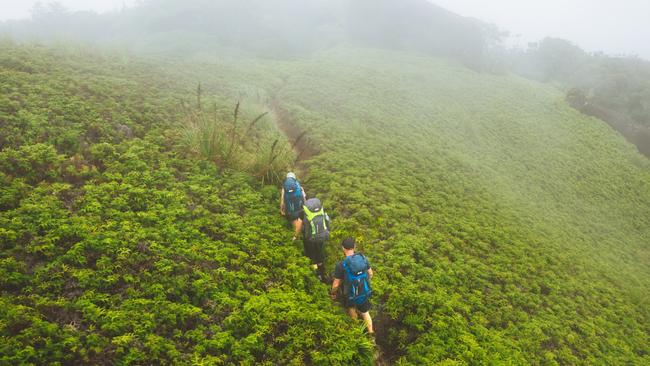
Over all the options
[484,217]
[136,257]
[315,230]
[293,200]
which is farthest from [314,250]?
[484,217]

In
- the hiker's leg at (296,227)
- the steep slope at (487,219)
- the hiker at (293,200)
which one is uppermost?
the hiker at (293,200)

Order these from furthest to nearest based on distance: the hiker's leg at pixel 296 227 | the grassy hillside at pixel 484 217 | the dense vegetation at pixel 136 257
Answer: the hiker's leg at pixel 296 227, the grassy hillside at pixel 484 217, the dense vegetation at pixel 136 257

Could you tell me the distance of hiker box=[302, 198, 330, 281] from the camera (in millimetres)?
8633

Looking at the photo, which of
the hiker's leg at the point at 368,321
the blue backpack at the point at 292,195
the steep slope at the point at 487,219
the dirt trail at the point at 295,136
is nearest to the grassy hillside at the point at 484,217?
the steep slope at the point at 487,219

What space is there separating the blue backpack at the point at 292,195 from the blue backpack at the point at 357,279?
2866 millimetres

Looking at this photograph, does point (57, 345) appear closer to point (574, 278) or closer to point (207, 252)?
point (207, 252)

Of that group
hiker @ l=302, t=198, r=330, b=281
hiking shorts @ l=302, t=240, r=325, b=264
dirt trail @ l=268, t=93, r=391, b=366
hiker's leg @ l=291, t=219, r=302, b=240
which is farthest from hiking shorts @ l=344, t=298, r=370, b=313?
hiker's leg @ l=291, t=219, r=302, b=240

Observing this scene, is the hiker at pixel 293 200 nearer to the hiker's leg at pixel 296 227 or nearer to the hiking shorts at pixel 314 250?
the hiker's leg at pixel 296 227

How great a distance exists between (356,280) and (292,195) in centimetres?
335

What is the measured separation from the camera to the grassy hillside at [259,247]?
5.92m

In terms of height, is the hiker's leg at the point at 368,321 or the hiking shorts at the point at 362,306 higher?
the hiking shorts at the point at 362,306

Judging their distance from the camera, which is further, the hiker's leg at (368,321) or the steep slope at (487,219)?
the steep slope at (487,219)

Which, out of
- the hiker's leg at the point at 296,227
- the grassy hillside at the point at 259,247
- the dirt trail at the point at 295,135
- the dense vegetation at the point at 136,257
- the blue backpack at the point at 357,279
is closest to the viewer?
the dense vegetation at the point at 136,257

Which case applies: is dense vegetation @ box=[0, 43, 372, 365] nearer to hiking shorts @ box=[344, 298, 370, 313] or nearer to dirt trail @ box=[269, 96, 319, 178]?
hiking shorts @ box=[344, 298, 370, 313]
